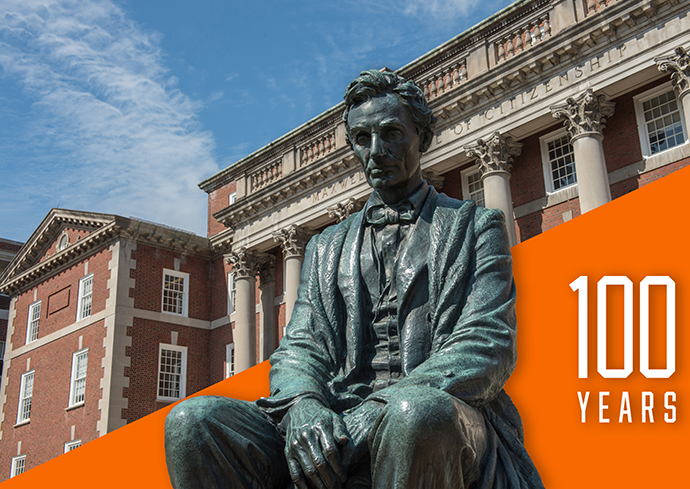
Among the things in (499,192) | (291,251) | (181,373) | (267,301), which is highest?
(291,251)

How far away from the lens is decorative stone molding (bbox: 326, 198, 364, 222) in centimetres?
2441

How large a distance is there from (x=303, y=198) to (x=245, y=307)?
5.44 metres

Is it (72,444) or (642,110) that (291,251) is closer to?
(642,110)

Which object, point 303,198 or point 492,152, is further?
point 303,198

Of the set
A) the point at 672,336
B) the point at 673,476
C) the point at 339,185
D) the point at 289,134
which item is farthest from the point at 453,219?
the point at 289,134

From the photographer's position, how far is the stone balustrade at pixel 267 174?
28.1 metres

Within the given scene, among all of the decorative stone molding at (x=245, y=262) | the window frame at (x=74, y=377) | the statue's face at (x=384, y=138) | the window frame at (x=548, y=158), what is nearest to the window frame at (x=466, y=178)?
the window frame at (x=548, y=158)

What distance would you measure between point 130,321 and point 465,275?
98.9ft

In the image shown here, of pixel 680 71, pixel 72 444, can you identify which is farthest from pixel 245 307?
pixel 680 71

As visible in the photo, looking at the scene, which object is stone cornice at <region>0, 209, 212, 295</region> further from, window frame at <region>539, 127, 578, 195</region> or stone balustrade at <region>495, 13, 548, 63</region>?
window frame at <region>539, 127, 578, 195</region>

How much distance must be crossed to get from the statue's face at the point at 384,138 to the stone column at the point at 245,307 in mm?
25498

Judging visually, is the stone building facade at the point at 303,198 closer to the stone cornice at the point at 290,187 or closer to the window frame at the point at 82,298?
the stone cornice at the point at 290,187

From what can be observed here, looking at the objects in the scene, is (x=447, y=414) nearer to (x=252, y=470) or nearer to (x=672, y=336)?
(x=252, y=470)

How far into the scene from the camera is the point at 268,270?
30328 mm
